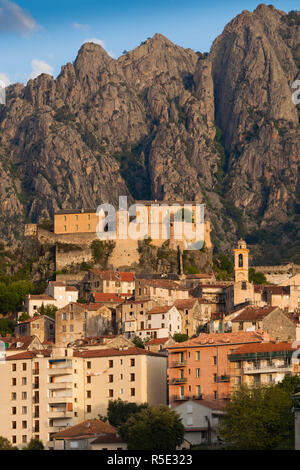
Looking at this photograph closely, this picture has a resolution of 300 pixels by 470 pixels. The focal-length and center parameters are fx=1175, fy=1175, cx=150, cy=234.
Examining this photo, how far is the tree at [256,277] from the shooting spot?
6321 inches

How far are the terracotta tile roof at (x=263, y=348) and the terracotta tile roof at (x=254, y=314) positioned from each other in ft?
42.6

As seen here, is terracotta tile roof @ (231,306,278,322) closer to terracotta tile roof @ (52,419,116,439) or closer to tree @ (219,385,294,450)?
terracotta tile roof @ (52,419,116,439)

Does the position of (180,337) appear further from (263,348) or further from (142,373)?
(263,348)

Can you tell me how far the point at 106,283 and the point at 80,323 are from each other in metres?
18.6

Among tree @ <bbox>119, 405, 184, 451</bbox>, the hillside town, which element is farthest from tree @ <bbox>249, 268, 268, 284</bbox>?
tree @ <bbox>119, 405, 184, 451</bbox>

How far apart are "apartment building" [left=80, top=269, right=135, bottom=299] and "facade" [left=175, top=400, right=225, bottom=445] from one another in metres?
48.9

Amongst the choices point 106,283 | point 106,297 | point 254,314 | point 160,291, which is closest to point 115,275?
point 106,283

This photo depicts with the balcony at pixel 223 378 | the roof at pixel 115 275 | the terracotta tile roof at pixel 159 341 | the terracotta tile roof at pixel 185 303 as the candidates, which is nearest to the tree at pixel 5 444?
the balcony at pixel 223 378

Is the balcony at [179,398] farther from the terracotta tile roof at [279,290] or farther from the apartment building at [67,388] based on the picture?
the terracotta tile roof at [279,290]

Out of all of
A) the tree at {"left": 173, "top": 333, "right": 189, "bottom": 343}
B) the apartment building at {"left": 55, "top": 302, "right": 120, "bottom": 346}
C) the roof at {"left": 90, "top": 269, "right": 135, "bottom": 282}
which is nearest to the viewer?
the tree at {"left": 173, "top": 333, "right": 189, "bottom": 343}

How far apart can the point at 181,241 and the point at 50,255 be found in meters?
18.0

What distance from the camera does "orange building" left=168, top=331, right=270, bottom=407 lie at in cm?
9244
